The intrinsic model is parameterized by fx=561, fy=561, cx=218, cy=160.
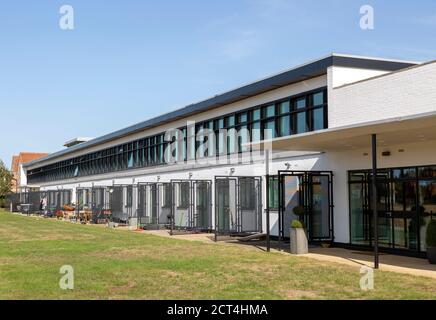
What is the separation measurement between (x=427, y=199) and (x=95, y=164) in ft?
125

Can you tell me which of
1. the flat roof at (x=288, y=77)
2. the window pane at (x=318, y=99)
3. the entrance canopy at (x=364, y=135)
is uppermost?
the flat roof at (x=288, y=77)

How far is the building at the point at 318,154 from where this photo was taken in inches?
595

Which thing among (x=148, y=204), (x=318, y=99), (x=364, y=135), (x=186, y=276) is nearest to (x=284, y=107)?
(x=318, y=99)

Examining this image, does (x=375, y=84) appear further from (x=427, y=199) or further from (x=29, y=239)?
(x=29, y=239)

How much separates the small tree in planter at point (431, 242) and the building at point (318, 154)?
1.15 meters

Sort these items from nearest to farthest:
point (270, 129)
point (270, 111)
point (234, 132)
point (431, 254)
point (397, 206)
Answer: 1. point (431, 254)
2. point (397, 206)
3. point (270, 129)
4. point (270, 111)
5. point (234, 132)

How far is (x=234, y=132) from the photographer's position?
83.3ft

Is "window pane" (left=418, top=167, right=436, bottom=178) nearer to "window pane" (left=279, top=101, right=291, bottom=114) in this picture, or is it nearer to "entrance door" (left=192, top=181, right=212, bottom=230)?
"window pane" (left=279, top=101, right=291, bottom=114)

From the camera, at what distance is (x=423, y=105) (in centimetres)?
1489

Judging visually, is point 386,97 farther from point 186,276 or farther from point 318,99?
point 186,276

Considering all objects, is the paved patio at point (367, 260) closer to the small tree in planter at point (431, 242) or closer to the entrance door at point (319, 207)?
the small tree in planter at point (431, 242)

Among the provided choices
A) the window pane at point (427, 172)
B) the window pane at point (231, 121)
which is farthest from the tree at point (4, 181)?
the window pane at point (427, 172)

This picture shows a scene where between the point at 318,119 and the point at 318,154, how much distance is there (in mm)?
1202
